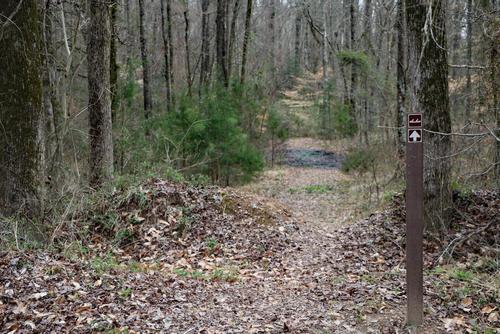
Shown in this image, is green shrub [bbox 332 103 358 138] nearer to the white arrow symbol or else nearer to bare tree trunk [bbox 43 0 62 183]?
bare tree trunk [bbox 43 0 62 183]

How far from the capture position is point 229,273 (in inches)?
271

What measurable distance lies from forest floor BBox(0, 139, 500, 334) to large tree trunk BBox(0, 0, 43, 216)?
3.12ft

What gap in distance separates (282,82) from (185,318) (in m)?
29.4

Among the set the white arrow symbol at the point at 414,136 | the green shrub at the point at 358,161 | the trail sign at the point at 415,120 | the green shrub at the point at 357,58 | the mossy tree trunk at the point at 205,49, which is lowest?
the green shrub at the point at 358,161

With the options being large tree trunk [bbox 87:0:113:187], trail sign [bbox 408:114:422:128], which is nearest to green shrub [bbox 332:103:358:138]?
large tree trunk [bbox 87:0:113:187]

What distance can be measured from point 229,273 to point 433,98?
405 centimetres

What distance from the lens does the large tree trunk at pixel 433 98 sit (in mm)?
7406

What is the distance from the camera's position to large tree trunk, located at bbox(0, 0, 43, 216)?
6453 mm

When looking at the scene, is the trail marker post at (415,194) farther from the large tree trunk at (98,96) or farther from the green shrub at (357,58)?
the green shrub at (357,58)

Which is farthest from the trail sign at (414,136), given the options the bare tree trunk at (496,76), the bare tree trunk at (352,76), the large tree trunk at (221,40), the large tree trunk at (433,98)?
the bare tree trunk at (352,76)

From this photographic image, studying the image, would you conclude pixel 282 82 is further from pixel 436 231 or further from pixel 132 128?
pixel 436 231

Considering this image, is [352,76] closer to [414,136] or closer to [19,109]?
[19,109]

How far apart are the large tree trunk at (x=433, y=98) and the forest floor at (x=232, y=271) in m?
0.53

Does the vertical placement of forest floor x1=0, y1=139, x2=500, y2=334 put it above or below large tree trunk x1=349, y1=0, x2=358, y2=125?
below
